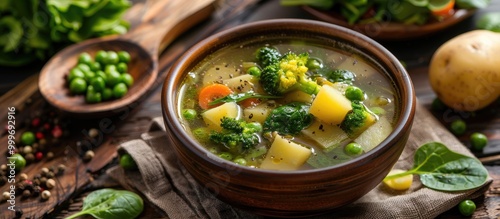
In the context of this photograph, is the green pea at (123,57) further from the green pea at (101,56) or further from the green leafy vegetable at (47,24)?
the green leafy vegetable at (47,24)

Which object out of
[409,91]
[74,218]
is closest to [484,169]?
[409,91]

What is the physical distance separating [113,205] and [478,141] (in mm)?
2242

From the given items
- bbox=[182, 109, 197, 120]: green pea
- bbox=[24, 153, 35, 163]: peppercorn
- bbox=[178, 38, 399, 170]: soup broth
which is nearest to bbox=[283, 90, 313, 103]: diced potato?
bbox=[178, 38, 399, 170]: soup broth

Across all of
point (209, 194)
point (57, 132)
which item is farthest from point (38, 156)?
point (209, 194)

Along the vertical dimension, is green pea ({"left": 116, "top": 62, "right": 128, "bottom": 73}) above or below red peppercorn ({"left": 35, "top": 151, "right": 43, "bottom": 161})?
above

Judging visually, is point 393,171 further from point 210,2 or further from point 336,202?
point 210,2

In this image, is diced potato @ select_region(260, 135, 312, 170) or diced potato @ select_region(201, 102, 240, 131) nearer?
diced potato @ select_region(260, 135, 312, 170)

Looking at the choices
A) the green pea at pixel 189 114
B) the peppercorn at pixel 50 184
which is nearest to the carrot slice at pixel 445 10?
the green pea at pixel 189 114

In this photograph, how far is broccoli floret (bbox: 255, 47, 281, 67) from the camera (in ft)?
11.6

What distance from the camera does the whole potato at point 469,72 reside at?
13.2ft

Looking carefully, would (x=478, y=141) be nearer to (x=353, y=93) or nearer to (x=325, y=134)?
(x=353, y=93)

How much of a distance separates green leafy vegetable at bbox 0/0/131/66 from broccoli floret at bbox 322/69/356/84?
6.61ft

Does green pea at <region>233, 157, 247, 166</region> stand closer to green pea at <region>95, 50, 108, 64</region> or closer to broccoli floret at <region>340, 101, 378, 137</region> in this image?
broccoli floret at <region>340, 101, 378, 137</region>

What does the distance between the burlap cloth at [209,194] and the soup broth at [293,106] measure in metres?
0.44
